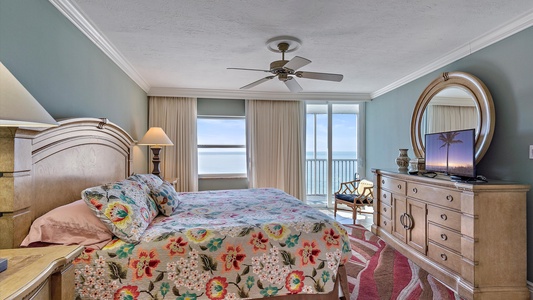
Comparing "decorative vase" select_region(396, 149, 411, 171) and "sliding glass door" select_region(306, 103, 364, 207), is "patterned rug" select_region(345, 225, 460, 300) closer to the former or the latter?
"decorative vase" select_region(396, 149, 411, 171)

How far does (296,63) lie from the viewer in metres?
2.40

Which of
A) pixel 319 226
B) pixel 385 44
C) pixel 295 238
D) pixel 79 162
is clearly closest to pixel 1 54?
pixel 79 162

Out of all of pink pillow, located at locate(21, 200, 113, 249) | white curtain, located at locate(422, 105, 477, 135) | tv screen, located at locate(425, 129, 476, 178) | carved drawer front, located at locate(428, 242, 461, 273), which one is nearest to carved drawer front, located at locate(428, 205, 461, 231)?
carved drawer front, located at locate(428, 242, 461, 273)

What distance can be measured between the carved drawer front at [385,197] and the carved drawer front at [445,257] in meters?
0.82

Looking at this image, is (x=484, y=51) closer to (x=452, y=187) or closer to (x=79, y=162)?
(x=452, y=187)

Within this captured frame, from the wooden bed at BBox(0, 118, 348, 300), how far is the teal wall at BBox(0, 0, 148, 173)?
0.61 ft

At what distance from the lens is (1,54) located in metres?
1.39

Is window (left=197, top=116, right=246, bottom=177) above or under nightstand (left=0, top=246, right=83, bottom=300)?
above

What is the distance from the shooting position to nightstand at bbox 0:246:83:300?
2.96 ft

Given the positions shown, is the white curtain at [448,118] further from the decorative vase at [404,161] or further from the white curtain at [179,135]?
the white curtain at [179,135]

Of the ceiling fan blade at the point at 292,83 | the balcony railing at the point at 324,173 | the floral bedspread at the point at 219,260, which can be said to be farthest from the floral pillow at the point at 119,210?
the balcony railing at the point at 324,173

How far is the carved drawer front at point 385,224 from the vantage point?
348 centimetres

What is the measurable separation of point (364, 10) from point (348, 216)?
12.5 feet

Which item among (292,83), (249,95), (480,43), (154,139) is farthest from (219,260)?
(249,95)
